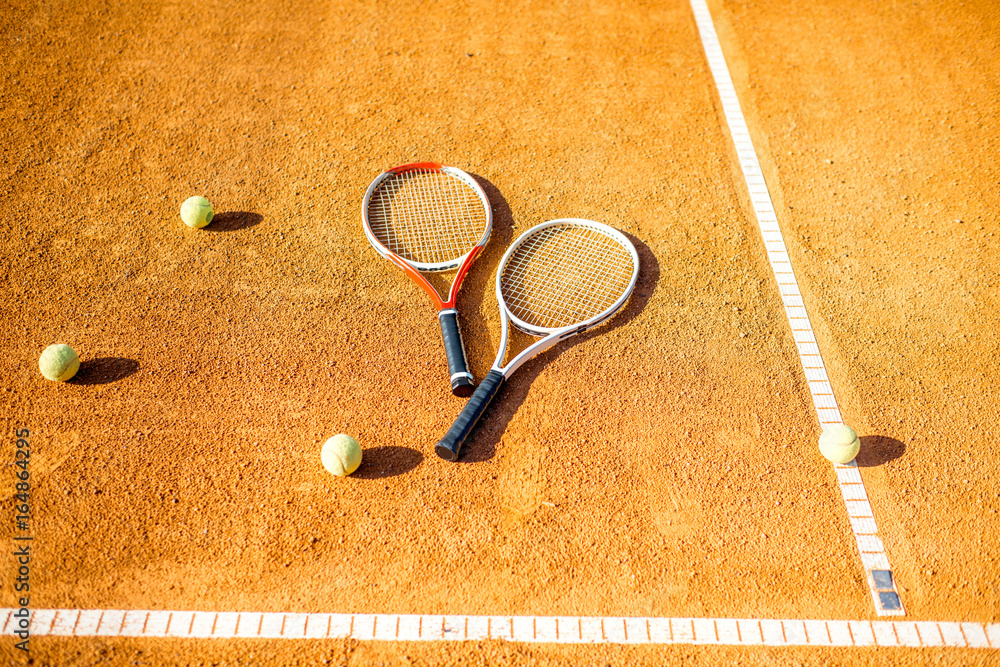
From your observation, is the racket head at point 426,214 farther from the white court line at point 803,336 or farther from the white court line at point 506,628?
the white court line at point 506,628

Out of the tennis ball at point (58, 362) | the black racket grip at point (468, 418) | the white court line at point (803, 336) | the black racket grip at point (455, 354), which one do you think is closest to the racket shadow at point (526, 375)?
the black racket grip at point (468, 418)

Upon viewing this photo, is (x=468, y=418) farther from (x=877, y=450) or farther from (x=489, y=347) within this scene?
(x=877, y=450)

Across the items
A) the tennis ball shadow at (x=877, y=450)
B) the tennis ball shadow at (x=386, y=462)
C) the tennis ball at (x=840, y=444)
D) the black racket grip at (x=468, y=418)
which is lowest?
the tennis ball shadow at (x=877, y=450)

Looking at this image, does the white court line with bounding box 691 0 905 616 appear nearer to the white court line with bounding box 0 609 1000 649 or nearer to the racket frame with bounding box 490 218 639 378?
the white court line with bounding box 0 609 1000 649

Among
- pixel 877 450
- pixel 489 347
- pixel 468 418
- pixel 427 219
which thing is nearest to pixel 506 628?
pixel 468 418

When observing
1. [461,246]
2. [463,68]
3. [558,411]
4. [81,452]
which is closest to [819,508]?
[558,411]

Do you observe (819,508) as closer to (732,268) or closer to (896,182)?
(732,268)
